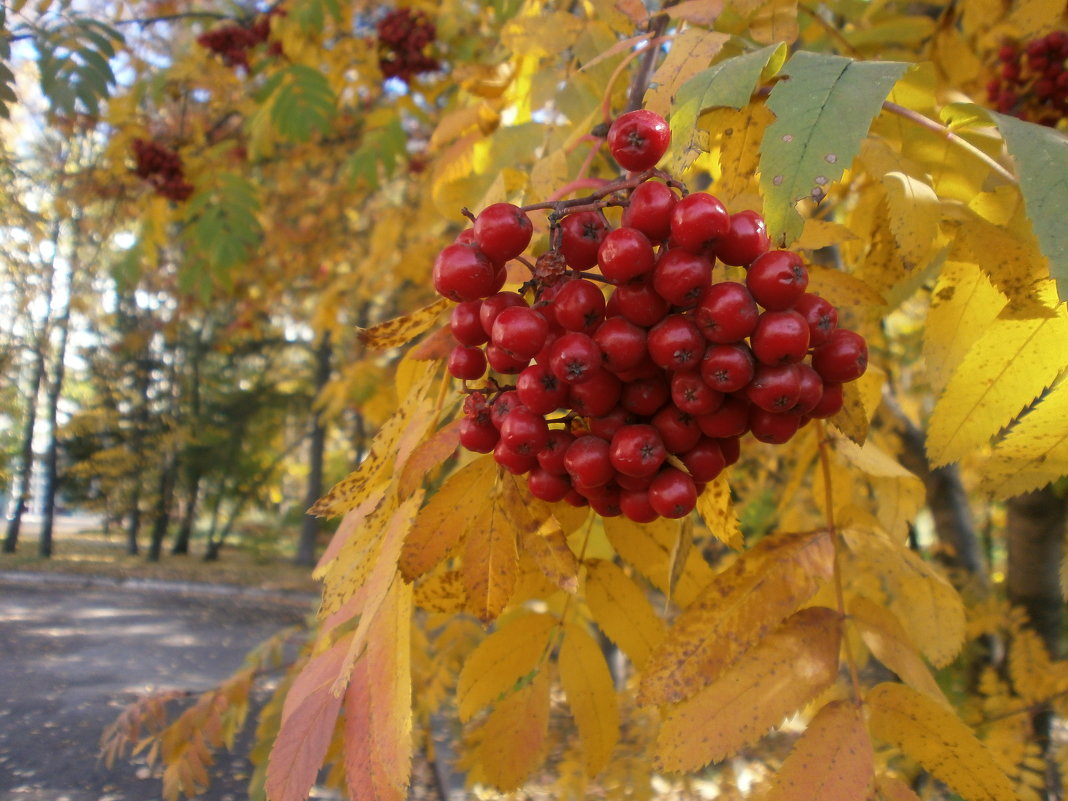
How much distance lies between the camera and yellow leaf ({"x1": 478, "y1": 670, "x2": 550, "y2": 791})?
1096 mm

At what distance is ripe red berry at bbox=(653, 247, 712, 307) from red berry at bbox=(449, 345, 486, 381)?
310 millimetres

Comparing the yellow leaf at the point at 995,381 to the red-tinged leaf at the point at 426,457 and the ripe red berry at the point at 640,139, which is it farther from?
the red-tinged leaf at the point at 426,457

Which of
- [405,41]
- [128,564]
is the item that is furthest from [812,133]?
[128,564]

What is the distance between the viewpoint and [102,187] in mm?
4277

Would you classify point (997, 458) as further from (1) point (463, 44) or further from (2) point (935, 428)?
(1) point (463, 44)

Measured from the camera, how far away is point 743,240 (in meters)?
0.81

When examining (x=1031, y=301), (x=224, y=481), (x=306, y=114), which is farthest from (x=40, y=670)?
(x=224, y=481)

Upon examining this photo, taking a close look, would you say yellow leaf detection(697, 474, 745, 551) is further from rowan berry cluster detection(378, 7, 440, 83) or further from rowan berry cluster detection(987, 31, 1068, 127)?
rowan berry cluster detection(378, 7, 440, 83)

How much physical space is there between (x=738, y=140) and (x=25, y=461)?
13.2 feet

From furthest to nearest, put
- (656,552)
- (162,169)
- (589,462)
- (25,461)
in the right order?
(162,169) → (25,461) → (656,552) → (589,462)

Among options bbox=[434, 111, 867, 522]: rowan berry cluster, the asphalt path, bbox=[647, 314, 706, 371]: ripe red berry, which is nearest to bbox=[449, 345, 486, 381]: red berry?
bbox=[434, 111, 867, 522]: rowan berry cluster

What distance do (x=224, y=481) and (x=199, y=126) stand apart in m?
9.76

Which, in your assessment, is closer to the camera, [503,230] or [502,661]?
[503,230]

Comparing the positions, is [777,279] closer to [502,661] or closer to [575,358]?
[575,358]
